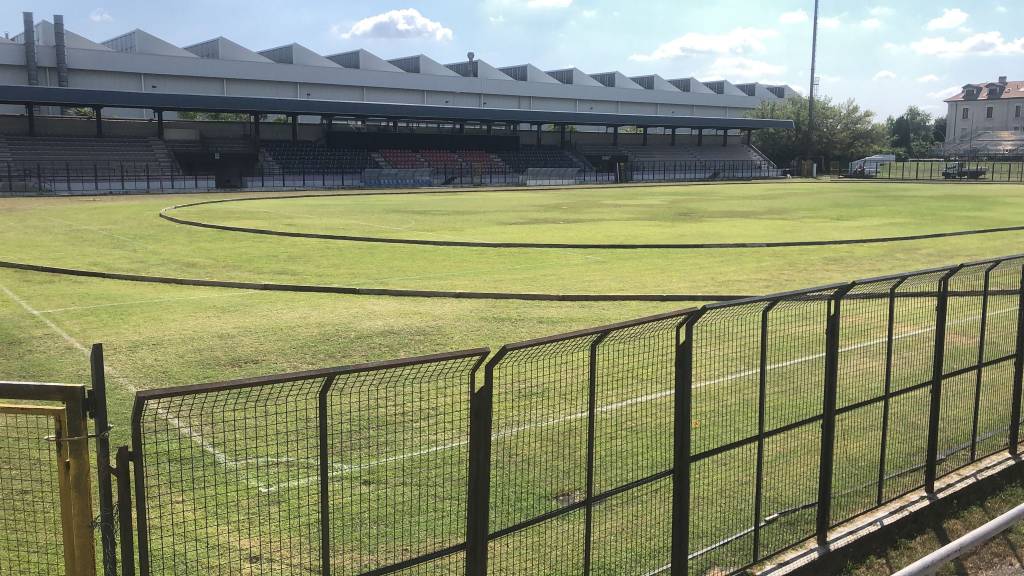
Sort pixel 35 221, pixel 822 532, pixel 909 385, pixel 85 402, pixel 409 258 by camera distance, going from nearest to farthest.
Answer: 1. pixel 85 402
2. pixel 822 532
3. pixel 909 385
4. pixel 409 258
5. pixel 35 221

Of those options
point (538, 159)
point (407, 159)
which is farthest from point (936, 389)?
point (538, 159)

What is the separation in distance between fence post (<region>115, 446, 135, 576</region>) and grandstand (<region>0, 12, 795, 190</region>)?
A: 5651 cm

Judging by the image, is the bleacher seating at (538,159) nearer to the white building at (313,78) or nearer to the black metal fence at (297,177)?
the black metal fence at (297,177)

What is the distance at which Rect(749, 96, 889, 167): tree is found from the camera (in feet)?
349

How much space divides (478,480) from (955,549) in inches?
129

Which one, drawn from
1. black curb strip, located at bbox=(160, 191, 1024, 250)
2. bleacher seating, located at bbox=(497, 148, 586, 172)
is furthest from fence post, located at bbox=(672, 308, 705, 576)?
bleacher seating, located at bbox=(497, 148, 586, 172)

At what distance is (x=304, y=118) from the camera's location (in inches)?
3430

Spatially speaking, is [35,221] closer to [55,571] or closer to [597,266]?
[597,266]

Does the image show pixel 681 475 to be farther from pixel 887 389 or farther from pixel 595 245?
pixel 595 245

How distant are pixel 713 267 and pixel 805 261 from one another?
A: 2.78 m

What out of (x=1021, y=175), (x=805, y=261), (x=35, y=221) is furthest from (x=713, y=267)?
(x=1021, y=175)

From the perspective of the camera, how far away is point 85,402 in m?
4.07

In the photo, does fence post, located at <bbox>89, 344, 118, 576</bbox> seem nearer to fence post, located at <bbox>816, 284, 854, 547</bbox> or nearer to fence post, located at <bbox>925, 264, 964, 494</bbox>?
fence post, located at <bbox>816, 284, 854, 547</bbox>

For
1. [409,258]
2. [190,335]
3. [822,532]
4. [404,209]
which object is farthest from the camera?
[404,209]
